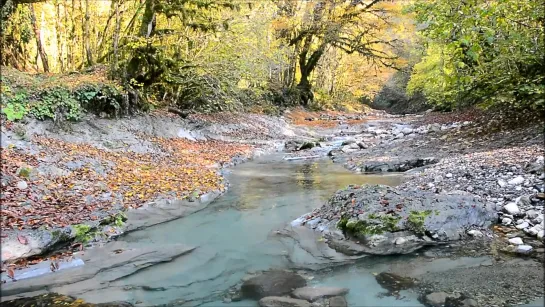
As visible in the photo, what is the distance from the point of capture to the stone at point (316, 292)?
4.24 metres

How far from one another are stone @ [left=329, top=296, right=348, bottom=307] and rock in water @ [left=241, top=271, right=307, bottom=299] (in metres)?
0.44

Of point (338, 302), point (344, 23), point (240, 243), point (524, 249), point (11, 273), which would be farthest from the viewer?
point (344, 23)

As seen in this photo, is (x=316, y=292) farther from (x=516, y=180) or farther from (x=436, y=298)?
(x=516, y=180)

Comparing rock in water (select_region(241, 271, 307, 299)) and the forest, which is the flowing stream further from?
the forest

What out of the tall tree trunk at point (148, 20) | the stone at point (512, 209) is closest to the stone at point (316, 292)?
the stone at point (512, 209)

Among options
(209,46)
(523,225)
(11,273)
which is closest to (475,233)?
(523,225)

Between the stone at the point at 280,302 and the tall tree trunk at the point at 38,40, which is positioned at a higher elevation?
the tall tree trunk at the point at 38,40

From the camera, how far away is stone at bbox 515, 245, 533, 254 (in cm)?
490

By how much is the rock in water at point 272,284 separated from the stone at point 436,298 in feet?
4.18

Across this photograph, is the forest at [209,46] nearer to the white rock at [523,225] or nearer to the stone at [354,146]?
the white rock at [523,225]

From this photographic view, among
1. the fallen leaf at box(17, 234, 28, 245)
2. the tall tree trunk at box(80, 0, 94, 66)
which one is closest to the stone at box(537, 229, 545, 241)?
the fallen leaf at box(17, 234, 28, 245)

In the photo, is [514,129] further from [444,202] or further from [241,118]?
[241,118]

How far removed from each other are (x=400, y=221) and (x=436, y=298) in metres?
1.73

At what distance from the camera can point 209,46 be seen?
1622 centimetres
